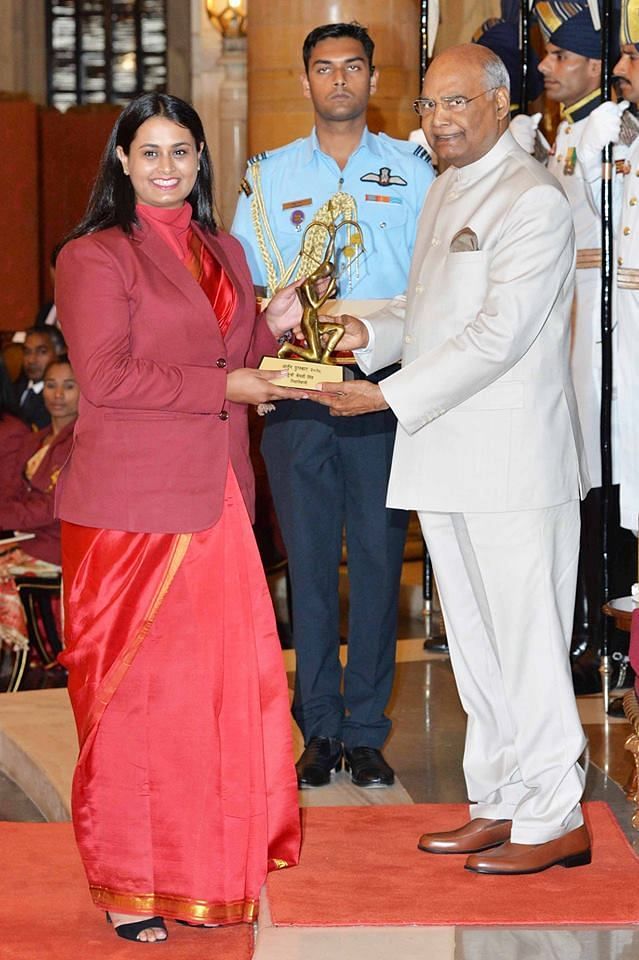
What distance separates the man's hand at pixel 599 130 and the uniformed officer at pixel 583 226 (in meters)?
0.09

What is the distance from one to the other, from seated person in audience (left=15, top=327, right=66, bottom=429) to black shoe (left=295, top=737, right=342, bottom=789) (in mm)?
4009

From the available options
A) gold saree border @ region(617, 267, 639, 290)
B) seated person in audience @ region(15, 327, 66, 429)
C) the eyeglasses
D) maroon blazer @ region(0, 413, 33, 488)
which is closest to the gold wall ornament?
seated person in audience @ region(15, 327, 66, 429)

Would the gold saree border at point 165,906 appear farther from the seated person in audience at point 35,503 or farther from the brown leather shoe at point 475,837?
the seated person in audience at point 35,503

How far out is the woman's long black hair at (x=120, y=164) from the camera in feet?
10.5

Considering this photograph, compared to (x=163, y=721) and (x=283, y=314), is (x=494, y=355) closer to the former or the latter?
(x=283, y=314)

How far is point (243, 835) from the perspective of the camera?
3.27m

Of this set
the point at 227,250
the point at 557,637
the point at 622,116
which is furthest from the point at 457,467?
the point at 622,116

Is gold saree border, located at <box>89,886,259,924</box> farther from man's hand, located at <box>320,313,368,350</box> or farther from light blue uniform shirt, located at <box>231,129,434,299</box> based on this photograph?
light blue uniform shirt, located at <box>231,129,434,299</box>

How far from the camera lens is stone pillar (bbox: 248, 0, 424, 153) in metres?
7.10

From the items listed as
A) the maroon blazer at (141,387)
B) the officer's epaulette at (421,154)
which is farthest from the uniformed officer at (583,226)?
the maroon blazer at (141,387)

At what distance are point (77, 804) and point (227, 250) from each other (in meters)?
1.16

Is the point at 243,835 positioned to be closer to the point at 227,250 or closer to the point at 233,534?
the point at 233,534

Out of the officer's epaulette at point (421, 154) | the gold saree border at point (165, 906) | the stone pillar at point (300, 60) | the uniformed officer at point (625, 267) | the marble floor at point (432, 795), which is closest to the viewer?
the marble floor at point (432, 795)

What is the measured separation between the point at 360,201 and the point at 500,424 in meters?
1.07
